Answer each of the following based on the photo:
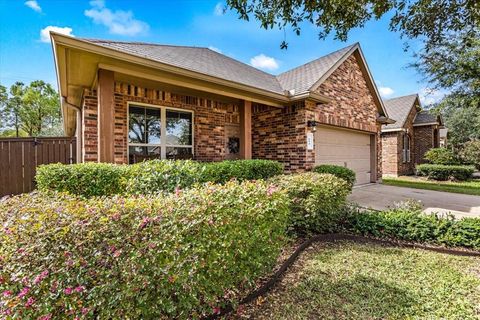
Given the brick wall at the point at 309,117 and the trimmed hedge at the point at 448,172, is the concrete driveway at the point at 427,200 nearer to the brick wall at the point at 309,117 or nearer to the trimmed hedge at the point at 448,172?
the brick wall at the point at 309,117

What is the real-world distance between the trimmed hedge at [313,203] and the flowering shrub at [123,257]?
7.31 feet

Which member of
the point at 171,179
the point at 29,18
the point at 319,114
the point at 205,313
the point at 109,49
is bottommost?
the point at 205,313

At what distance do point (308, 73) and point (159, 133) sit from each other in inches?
247

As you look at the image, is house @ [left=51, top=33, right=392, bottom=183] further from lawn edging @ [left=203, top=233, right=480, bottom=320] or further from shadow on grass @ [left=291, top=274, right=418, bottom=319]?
shadow on grass @ [left=291, top=274, right=418, bottom=319]

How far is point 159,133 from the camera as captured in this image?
7086 mm

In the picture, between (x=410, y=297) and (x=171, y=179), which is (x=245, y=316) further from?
(x=171, y=179)

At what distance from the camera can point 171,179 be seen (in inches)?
162

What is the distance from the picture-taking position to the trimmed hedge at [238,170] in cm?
537

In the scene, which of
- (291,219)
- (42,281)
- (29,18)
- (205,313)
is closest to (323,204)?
(291,219)

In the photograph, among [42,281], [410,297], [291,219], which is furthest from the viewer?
[291,219]

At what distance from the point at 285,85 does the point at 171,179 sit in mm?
7229

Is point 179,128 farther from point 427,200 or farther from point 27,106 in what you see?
point 27,106

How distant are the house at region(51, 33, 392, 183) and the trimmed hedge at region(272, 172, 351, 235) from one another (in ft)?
9.61

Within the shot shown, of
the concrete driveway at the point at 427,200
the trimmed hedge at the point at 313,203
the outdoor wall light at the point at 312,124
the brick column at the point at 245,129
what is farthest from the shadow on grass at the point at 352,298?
the outdoor wall light at the point at 312,124
